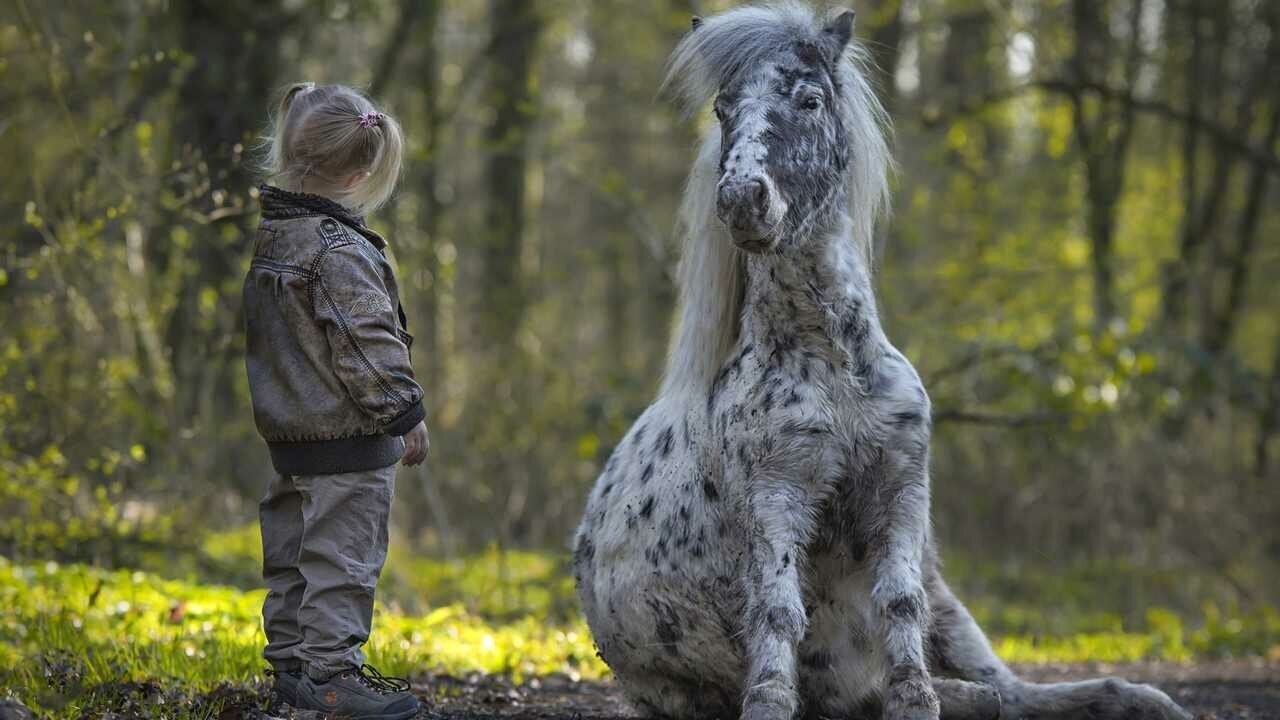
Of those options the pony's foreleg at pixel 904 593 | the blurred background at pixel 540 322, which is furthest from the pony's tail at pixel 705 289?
the blurred background at pixel 540 322

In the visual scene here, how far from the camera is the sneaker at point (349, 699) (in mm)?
3865

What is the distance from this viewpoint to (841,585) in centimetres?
400

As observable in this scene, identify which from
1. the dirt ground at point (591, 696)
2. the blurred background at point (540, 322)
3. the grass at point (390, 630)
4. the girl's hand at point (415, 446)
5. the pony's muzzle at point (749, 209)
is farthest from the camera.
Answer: the blurred background at point (540, 322)

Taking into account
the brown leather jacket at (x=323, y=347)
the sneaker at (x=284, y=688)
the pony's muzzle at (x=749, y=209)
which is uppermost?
the pony's muzzle at (x=749, y=209)

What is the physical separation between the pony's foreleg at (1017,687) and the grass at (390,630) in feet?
6.79

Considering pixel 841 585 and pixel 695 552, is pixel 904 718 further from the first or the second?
pixel 695 552

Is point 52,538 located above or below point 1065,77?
below

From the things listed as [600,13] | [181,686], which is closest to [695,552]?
[181,686]

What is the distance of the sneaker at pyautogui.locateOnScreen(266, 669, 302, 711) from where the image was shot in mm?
3982

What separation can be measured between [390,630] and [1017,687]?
2953 mm

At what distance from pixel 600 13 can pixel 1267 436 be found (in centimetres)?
981

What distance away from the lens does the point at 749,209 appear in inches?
139

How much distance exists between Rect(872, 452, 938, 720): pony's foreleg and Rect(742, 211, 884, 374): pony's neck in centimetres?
38

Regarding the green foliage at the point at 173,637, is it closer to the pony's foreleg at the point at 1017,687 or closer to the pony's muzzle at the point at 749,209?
the pony's foreleg at the point at 1017,687
